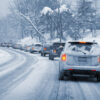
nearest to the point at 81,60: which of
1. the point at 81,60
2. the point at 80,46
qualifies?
the point at 81,60

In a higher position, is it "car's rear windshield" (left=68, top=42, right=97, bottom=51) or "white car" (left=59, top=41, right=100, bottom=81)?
"car's rear windshield" (left=68, top=42, right=97, bottom=51)

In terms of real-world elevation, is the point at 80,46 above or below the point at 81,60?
above

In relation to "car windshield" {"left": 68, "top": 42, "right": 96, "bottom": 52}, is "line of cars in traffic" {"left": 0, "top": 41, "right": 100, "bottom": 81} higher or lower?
lower

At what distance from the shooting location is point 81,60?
30.4ft

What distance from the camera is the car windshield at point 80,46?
9.47m

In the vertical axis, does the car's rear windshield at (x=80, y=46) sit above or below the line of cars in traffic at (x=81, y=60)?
above

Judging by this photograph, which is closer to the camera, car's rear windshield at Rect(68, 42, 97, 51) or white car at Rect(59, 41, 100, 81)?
white car at Rect(59, 41, 100, 81)

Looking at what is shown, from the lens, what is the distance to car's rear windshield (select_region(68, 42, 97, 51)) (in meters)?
9.48

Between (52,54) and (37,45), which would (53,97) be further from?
(37,45)

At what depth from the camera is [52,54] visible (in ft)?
74.1

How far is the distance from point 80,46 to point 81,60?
61 centimetres

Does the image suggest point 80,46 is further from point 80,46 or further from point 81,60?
point 81,60

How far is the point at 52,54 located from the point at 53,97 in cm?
1586

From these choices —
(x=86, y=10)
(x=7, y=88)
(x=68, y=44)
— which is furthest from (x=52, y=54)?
(x=86, y=10)
